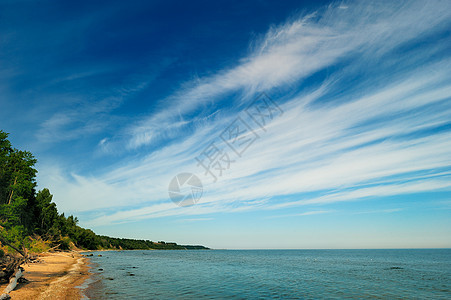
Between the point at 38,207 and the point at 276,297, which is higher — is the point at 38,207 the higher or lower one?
the higher one

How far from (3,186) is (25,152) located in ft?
31.7

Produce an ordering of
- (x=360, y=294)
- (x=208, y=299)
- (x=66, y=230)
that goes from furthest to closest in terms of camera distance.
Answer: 1. (x=66, y=230)
2. (x=360, y=294)
3. (x=208, y=299)

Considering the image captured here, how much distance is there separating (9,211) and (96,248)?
176 meters

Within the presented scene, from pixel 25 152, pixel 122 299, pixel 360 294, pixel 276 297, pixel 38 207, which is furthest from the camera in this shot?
pixel 38 207

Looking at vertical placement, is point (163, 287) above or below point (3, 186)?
below

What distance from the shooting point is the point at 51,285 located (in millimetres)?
28125

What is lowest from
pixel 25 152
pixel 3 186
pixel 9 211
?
pixel 9 211

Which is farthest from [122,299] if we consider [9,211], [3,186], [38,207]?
[38,207]

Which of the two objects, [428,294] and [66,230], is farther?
[66,230]

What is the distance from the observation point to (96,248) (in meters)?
199

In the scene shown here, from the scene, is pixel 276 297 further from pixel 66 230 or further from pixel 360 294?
pixel 66 230

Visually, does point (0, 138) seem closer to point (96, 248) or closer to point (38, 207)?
point (38, 207)

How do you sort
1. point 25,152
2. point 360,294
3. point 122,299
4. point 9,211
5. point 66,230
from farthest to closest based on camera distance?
1. point 66,230
2. point 25,152
3. point 9,211
4. point 360,294
5. point 122,299

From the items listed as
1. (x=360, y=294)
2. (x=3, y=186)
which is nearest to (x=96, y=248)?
(x=3, y=186)
